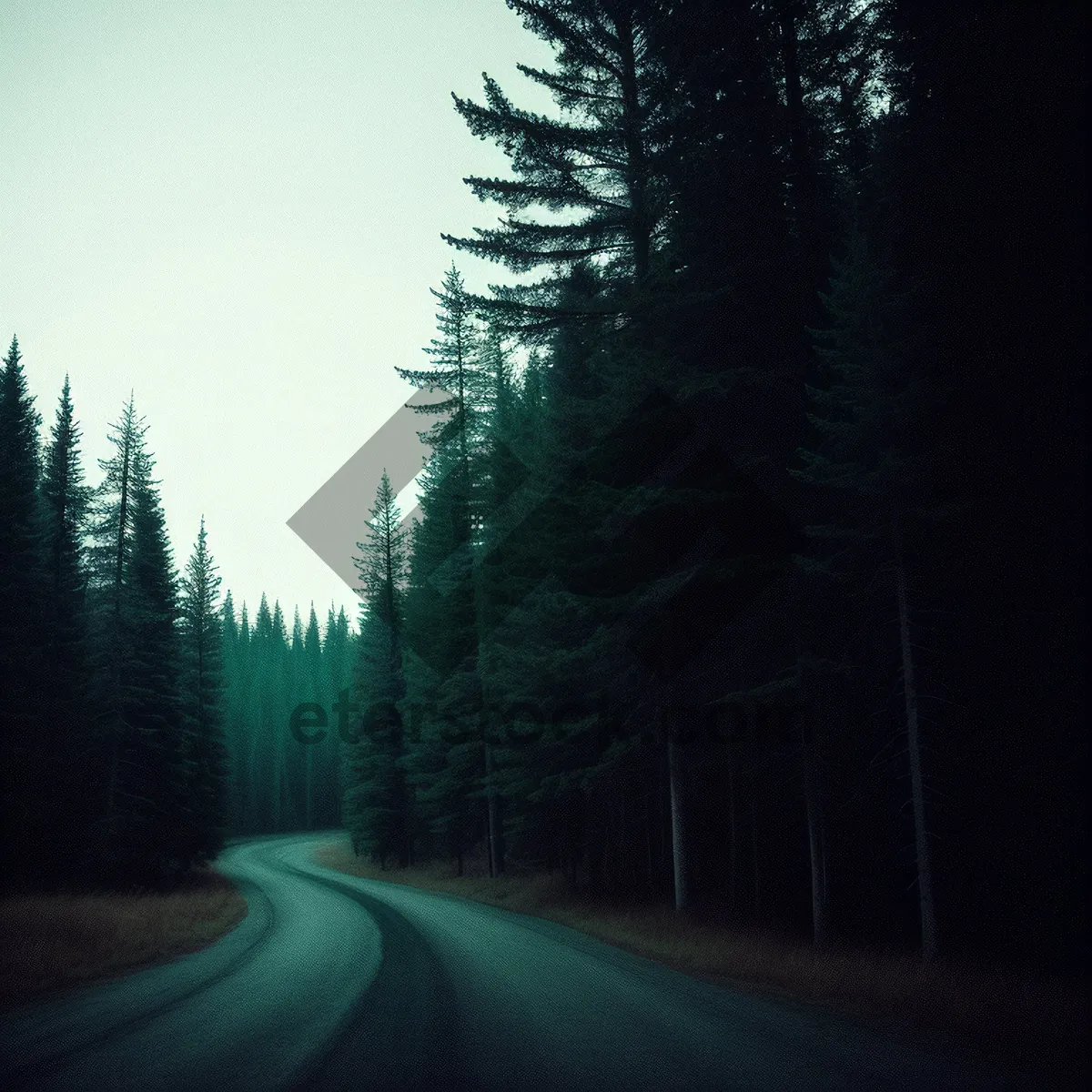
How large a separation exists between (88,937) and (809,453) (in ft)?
53.1

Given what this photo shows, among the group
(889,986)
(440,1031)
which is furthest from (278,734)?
(889,986)

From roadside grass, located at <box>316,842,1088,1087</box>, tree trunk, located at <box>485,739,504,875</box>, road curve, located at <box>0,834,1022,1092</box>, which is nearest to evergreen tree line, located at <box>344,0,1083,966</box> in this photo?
roadside grass, located at <box>316,842,1088,1087</box>

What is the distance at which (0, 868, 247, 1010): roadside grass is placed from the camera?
1029 centimetres

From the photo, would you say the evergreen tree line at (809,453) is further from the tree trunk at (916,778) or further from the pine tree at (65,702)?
the pine tree at (65,702)

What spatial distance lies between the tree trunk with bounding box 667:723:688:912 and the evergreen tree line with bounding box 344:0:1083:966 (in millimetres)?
104

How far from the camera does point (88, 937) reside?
43.0ft

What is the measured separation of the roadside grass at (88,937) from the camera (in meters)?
10.3

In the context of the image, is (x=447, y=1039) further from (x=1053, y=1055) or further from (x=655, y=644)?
(x=655, y=644)

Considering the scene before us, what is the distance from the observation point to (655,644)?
52.5ft

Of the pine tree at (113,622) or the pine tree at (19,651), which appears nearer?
the pine tree at (19,651)

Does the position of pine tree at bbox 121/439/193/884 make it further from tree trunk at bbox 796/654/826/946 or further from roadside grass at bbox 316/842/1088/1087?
tree trunk at bbox 796/654/826/946

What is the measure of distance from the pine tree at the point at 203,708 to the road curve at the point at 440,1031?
23108 millimetres

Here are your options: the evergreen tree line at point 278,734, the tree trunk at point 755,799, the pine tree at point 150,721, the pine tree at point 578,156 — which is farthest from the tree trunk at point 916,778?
the evergreen tree line at point 278,734

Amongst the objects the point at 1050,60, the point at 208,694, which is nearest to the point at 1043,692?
the point at 1050,60
